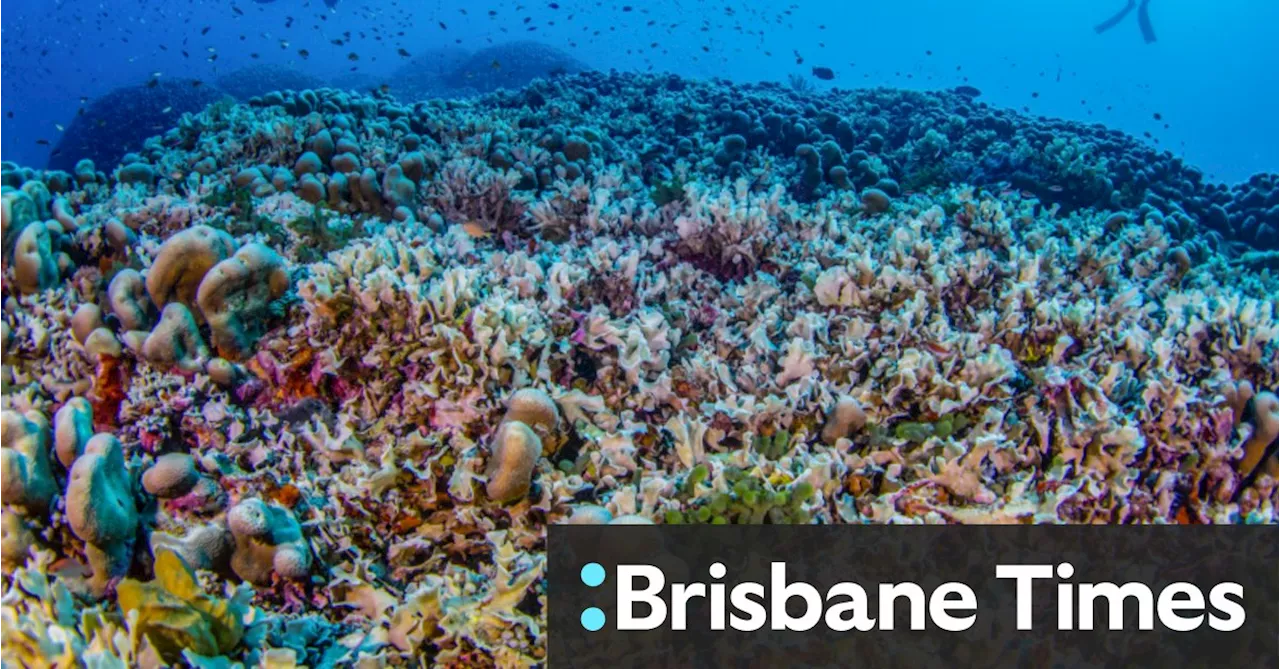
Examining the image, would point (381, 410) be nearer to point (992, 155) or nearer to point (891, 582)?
point (891, 582)

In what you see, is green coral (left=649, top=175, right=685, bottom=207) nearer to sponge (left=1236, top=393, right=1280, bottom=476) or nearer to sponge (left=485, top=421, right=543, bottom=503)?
sponge (left=485, top=421, right=543, bottom=503)

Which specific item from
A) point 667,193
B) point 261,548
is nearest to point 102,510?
point 261,548

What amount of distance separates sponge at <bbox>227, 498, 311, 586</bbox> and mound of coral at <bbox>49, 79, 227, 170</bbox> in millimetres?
19135

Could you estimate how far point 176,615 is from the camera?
189 centimetres

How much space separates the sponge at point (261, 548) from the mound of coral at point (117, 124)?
753 inches

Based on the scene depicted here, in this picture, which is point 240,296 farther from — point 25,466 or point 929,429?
point 929,429

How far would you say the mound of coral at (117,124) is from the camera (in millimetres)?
19016

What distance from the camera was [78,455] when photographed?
2645 millimetres

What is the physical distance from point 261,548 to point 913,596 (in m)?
2.45

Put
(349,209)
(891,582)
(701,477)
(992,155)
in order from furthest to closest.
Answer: (992,155)
(349,209)
(701,477)
(891,582)

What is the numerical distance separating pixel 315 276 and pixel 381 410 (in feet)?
3.26

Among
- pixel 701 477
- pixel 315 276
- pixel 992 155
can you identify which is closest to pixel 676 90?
pixel 992 155

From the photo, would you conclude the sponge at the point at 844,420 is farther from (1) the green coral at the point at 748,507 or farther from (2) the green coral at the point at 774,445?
(1) the green coral at the point at 748,507
